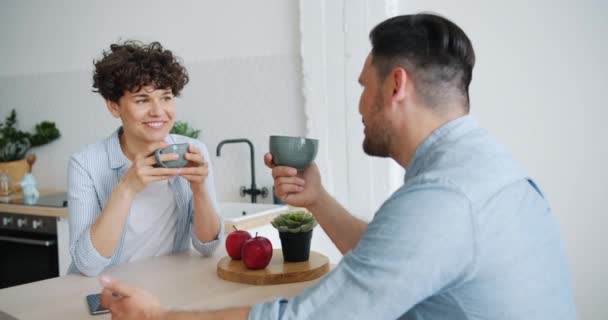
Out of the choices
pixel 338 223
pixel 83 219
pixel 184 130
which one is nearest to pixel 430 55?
pixel 338 223

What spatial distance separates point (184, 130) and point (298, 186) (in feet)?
6.04

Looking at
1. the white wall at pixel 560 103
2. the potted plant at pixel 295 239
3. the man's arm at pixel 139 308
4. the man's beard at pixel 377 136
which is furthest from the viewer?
the white wall at pixel 560 103

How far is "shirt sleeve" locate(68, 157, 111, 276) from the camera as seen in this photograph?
1.53 metres

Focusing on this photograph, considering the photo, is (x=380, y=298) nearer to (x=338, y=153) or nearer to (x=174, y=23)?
(x=338, y=153)

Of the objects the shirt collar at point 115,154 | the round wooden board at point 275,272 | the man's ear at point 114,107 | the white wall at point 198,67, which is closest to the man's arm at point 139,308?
the round wooden board at point 275,272

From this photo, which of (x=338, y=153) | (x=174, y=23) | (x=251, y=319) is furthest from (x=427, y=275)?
Result: (x=174, y=23)

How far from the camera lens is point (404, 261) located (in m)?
0.81

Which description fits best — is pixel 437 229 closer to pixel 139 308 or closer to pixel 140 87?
pixel 139 308

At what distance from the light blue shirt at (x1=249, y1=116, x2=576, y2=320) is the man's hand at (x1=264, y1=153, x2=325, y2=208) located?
2.01ft

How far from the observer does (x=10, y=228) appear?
340cm

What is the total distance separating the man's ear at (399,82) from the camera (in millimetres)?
1037

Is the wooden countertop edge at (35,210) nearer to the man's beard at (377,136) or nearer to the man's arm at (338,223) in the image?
the man's arm at (338,223)

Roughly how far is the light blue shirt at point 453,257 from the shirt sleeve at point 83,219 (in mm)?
797

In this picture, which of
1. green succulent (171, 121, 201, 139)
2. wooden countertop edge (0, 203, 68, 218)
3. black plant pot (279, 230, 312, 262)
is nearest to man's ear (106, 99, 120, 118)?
black plant pot (279, 230, 312, 262)
